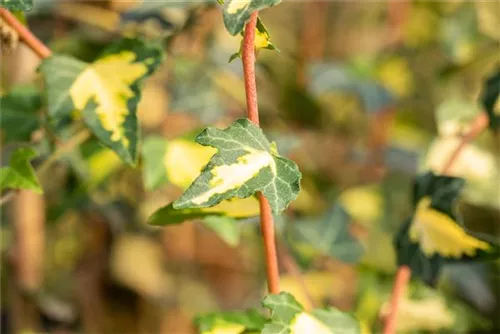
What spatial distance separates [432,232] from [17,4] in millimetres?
381

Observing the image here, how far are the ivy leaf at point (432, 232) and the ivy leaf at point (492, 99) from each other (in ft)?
0.30

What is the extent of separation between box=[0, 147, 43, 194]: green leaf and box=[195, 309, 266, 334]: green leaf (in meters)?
0.16

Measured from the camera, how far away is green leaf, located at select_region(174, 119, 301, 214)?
0.36 meters

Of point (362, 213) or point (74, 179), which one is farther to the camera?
point (362, 213)

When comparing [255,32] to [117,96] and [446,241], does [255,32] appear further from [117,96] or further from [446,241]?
[446,241]

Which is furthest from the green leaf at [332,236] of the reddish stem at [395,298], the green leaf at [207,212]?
the green leaf at [207,212]

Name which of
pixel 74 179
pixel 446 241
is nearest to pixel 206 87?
pixel 74 179

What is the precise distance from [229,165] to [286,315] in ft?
0.38

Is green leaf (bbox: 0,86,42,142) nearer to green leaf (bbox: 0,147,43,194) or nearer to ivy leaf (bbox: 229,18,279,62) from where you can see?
green leaf (bbox: 0,147,43,194)

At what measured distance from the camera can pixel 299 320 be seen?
427mm

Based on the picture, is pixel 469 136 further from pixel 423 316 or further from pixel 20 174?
pixel 20 174

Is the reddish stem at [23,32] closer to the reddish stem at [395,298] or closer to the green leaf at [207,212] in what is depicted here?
the green leaf at [207,212]

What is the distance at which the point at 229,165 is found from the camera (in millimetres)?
374

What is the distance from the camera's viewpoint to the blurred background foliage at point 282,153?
720 mm
